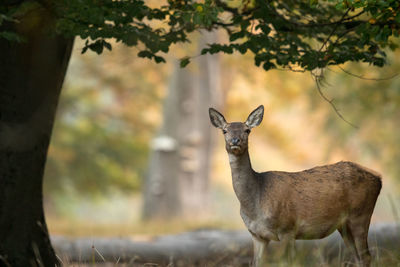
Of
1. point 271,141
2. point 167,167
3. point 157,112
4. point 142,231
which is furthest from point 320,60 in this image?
point 157,112

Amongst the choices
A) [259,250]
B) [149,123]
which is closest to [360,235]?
[259,250]

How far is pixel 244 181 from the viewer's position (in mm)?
6055

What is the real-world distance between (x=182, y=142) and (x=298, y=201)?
1443 cm

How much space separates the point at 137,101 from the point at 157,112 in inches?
178

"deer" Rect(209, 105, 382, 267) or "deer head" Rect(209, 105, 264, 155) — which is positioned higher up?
"deer head" Rect(209, 105, 264, 155)

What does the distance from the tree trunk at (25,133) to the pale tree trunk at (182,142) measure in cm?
1307

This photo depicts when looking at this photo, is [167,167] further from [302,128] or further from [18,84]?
[18,84]

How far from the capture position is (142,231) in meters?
14.8

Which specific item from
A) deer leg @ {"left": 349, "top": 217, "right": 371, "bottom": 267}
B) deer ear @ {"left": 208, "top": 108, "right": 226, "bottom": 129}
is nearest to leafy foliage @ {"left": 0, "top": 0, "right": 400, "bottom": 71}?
deer ear @ {"left": 208, "top": 108, "right": 226, "bottom": 129}

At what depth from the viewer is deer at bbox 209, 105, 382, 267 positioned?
5945mm

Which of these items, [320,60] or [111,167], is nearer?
[320,60]

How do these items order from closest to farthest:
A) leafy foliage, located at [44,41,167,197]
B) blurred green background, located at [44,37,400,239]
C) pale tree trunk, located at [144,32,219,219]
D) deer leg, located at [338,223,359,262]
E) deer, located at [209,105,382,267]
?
deer, located at [209,105,382,267] → deer leg, located at [338,223,359,262] → blurred green background, located at [44,37,400,239] → pale tree trunk, located at [144,32,219,219] → leafy foliage, located at [44,41,167,197]

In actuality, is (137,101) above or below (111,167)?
above

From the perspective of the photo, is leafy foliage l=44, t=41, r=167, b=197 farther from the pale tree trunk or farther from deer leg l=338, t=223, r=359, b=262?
deer leg l=338, t=223, r=359, b=262
